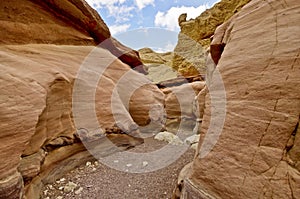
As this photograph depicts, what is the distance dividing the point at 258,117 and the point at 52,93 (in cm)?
313

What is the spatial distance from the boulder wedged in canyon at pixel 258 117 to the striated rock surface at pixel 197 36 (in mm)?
13325

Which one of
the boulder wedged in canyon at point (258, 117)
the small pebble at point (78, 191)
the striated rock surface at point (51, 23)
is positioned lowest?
the small pebble at point (78, 191)

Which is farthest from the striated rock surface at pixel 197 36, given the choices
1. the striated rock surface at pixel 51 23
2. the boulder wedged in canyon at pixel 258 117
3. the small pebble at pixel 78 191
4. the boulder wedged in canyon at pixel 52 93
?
the small pebble at pixel 78 191

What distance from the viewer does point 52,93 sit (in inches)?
135

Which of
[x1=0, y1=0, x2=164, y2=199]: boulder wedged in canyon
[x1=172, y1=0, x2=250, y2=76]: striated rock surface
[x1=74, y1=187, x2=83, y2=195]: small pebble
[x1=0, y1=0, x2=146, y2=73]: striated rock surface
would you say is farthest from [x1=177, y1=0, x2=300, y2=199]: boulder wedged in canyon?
[x1=172, y1=0, x2=250, y2=76]: striated rock surface

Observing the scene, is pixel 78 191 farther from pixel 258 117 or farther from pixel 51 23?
pixel 51 23

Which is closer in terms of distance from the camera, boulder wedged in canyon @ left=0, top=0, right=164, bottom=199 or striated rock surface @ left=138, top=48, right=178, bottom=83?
boulder wedged in canyon @ left=0, top=0, right=164, bottom=199

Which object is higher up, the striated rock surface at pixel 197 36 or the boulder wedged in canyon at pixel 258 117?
the striated rock surface at pixel 197 36

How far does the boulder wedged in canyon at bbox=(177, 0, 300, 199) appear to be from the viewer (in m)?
1.66

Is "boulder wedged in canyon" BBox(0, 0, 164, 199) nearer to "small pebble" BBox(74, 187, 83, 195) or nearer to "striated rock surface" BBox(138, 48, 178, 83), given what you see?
"small pebble" BBox(74, 187, 83, 195)

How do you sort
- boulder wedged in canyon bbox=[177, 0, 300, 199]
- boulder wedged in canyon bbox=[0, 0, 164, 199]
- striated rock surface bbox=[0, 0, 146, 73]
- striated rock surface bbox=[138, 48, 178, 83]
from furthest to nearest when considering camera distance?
striated rock surface bbox=[138, 48, 178, 83] < striated rock surface bbox=[0, 0, 146, 73] < boulder wedged in canyon bbox=[0, 0, 164, 199] < boulder wedged in canyon bbox=[177, 0, 300, 199]

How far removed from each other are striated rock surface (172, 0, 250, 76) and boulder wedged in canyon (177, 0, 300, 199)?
13325mm

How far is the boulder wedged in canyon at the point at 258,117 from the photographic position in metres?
1.66

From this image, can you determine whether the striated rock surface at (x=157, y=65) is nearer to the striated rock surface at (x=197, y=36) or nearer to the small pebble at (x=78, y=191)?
the striated rock surface at (x=197, y=36)
